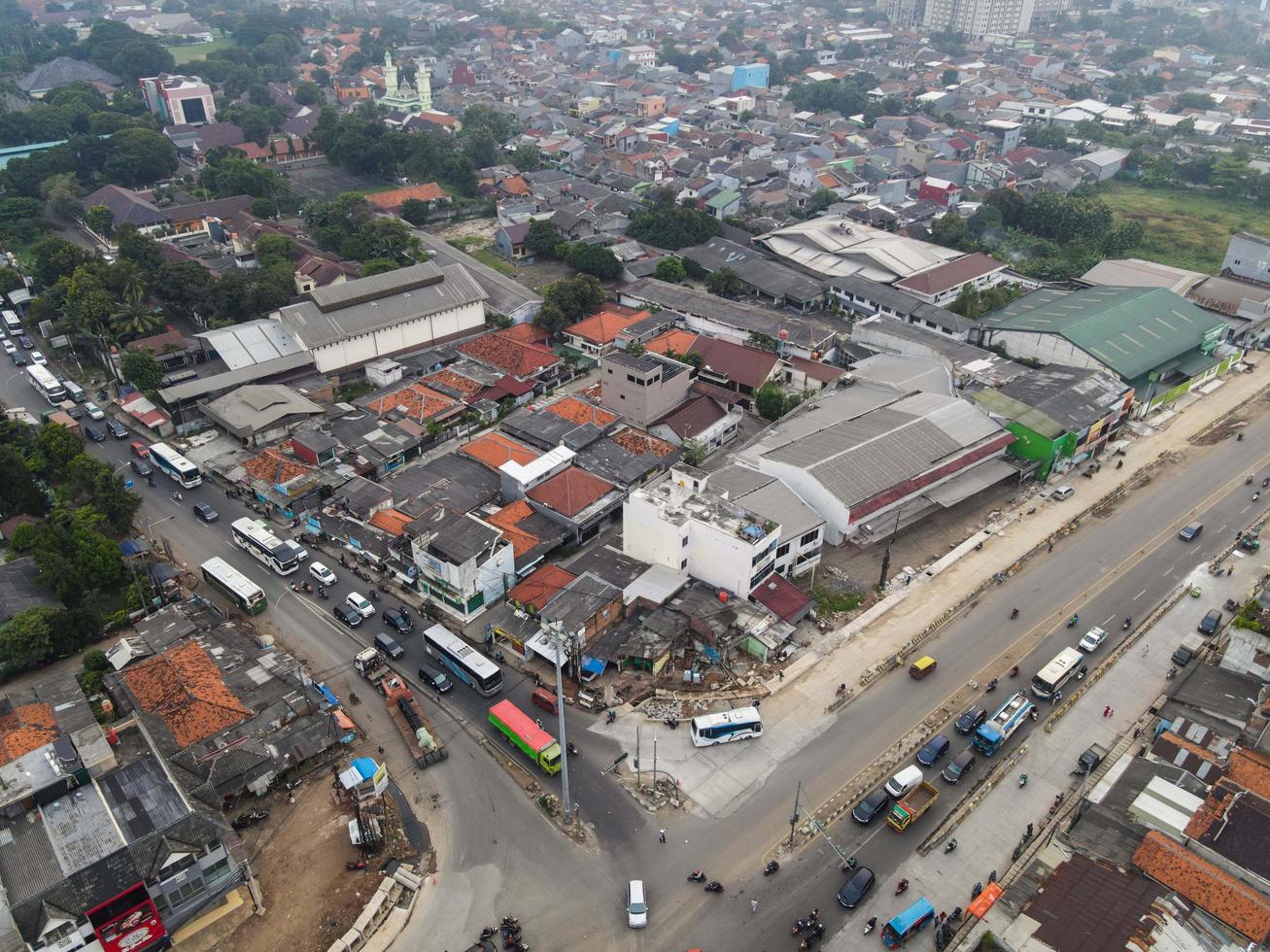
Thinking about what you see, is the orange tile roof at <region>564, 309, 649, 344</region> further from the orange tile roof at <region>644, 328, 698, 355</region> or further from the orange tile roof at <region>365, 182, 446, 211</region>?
the orange tile roof at <region>365, 182, 446, 211</region>

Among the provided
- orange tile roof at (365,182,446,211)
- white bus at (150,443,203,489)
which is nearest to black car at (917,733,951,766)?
white bus at (150,443,203,489)

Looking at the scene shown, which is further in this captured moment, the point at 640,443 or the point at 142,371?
the point at 142,371

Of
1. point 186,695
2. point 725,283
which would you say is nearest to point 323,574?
point 186,695

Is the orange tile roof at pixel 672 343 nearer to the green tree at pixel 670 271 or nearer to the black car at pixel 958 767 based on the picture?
the green tree at pixel 670 271

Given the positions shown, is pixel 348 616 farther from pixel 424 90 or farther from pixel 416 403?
pixel 424 90

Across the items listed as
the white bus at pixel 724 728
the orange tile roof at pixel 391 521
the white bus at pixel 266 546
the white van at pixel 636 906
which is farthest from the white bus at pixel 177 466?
the white van at pixel 636 906
